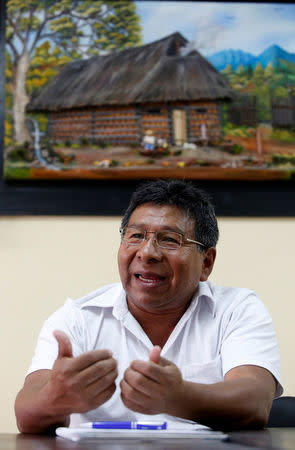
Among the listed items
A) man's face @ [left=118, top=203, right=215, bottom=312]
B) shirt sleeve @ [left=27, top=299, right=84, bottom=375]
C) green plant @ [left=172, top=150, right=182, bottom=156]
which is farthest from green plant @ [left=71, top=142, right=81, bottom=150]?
shirt sleeve @ [left=27, top=299, right=84, bottom=375]

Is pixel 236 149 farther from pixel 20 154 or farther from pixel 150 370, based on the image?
pixel 150 370

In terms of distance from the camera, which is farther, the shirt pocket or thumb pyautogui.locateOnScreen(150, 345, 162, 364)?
the shirt pocket

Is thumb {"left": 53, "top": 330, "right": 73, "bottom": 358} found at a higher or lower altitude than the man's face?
lower

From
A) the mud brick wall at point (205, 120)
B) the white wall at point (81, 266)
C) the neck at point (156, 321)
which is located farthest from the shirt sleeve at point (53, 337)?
the mud brick wall at point (205, 120)

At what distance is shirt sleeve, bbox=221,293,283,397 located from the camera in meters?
1.57

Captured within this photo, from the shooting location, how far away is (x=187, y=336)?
1.78m

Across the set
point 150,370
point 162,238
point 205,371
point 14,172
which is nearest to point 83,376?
point 150,370

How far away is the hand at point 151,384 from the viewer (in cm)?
121

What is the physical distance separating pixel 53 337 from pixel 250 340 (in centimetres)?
55

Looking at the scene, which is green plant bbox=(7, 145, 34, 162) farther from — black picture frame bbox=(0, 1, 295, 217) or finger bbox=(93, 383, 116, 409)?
finger bbox=(93, 383, 116, 409)

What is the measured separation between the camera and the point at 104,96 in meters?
2.79

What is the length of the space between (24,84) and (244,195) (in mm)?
1146

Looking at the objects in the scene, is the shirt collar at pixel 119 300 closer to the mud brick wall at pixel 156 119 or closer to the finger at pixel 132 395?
the finger at pixel 132 395

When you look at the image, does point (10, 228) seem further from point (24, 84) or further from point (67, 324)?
point (67, 324)
